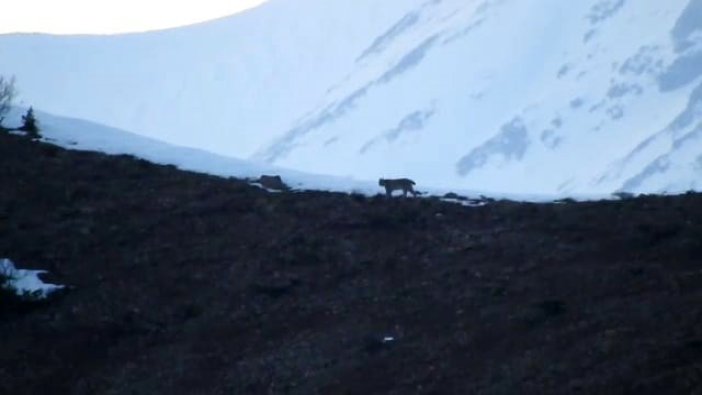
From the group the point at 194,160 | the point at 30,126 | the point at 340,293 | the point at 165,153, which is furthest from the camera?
the point at 165,153

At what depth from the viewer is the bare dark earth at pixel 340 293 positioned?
771 inches

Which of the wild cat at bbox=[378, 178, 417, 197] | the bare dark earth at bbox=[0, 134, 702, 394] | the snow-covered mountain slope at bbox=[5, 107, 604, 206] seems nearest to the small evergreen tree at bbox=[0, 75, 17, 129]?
the snow-covered mountain slope at bbox=[5, 107, 604, 206]

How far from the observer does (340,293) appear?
2416 cm

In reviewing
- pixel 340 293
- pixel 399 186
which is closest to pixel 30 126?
Answer: pixel 399 186

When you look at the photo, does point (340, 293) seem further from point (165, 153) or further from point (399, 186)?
point (165, 153)

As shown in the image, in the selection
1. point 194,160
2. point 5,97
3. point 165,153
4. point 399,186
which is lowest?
point 399,186

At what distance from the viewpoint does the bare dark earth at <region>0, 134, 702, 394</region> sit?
64.2 ft

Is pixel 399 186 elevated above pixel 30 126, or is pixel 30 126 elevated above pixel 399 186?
pixel 30 126

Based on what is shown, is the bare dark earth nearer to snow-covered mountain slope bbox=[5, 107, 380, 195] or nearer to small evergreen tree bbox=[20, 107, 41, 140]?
snow-covered mountain slope bbox=[5, 107, 380, 195]

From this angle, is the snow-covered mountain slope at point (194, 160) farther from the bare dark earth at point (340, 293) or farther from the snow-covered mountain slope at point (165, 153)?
the bare dark earth at point (340, 293)

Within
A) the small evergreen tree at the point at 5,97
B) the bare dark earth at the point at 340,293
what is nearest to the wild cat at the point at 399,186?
the bare dark earth at the point at 340,293

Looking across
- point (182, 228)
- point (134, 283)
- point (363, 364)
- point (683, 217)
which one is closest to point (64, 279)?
point (134, 283)

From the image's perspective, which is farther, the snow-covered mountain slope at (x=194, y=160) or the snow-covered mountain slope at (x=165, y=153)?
the snow-covered mountain slope at (x=165, y=153)

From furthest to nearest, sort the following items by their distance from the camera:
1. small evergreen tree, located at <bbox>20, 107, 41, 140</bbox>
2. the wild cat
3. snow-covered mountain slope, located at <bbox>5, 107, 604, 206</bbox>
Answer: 1. small evergreen tree, located at <bbox>20, 107, 41, 140</bbox>
2. snow-covered mountain slope, located at <bbox>5, 107, 604, 206</bbox>
3. the wild cat
